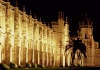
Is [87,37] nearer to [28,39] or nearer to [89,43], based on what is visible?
[89,43]

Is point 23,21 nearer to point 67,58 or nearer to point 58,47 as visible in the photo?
point 58,47

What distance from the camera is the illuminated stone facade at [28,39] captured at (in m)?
42.2

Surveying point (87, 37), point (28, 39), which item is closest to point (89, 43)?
point (87, 37)

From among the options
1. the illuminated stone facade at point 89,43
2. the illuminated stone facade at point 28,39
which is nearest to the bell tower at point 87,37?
the illuminated stone facade at point 89,43

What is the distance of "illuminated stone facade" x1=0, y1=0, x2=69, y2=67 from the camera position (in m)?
42.2

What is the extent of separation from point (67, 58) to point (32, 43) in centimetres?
2633

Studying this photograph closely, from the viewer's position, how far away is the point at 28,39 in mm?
52344

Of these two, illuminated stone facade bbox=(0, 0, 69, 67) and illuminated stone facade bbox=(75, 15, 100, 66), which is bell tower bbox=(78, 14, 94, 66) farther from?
illuminated stone facade bbox=(0, 0, 69, 67)

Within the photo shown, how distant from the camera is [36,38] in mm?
57938

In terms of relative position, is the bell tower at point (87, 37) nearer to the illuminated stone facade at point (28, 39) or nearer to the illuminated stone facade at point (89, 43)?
the illuminated stone facade at point (89, 43)

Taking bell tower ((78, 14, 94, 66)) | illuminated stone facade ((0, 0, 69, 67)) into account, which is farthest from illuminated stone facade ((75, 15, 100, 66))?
illuminated stone facade ((0, 0, 69, 67))

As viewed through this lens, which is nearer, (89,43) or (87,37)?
(89,43)

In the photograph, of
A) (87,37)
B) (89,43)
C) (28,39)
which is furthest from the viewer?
(87,37)

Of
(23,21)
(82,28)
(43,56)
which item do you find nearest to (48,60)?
(43,56)
